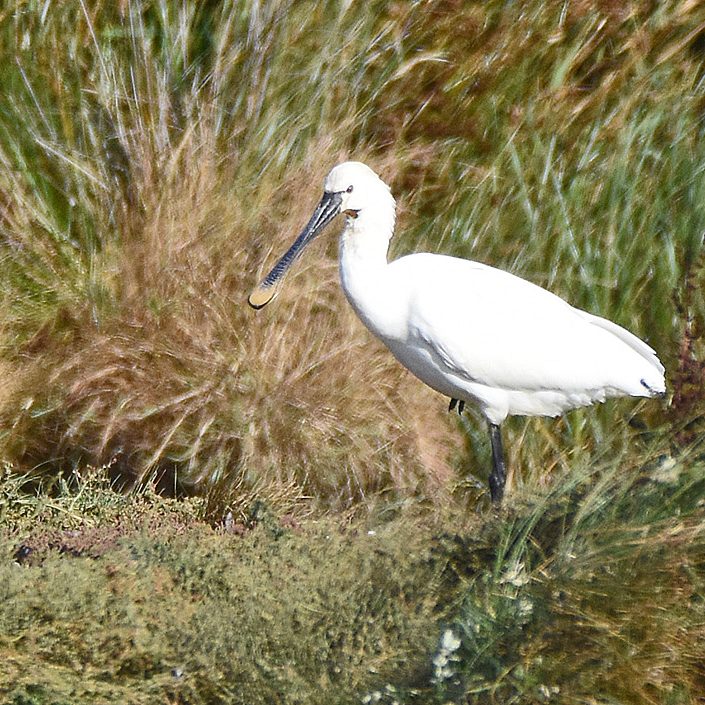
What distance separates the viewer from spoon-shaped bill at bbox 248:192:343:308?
448 cm

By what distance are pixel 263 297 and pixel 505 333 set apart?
79 cm

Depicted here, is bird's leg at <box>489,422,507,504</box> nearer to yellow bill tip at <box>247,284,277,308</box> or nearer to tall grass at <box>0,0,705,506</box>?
tall grass at <box>0,0,705,506</box>

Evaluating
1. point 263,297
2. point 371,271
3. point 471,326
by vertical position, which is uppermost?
point 371,271

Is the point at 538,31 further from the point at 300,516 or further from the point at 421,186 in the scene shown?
the point at 300,516

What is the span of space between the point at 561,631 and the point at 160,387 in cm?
193

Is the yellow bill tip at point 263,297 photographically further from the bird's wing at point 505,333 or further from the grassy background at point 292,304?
the bird's wing at point 505,333

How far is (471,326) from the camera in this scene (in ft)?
14.7

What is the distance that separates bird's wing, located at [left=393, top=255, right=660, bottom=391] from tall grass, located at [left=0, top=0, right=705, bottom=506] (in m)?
0.31

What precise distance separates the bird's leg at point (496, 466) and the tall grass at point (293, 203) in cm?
20

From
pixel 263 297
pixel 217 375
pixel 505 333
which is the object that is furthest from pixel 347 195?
pixel 217 375

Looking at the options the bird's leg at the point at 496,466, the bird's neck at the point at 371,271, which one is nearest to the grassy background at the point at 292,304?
the bird's leg at the point at 496,466

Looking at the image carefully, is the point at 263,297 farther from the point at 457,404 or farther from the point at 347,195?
the point at 457,404

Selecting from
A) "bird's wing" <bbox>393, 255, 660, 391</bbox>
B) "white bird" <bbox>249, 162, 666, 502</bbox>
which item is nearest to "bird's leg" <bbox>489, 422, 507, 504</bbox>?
"white bird" <bbox>249, 162, 666, 502</bbox>

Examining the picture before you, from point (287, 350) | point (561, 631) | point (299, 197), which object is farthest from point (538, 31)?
point (561, 631)
